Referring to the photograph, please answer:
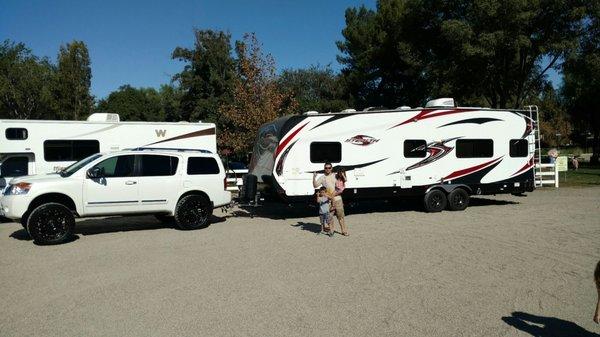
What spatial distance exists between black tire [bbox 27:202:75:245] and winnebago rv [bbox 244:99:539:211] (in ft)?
15.9

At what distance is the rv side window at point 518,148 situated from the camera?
15.1 meters

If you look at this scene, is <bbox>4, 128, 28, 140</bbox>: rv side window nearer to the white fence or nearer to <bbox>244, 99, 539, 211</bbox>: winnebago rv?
<bbox>244, 99, 539, 211</bbox>: winnebago rv

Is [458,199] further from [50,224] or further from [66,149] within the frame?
[66,149]

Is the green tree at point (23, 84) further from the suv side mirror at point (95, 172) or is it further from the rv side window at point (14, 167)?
the suv side mirror at point (95, 172)

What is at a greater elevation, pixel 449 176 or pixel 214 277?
pixel 449 176

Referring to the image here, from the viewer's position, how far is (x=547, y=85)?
25734 mm

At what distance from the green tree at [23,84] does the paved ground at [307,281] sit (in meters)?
31.3

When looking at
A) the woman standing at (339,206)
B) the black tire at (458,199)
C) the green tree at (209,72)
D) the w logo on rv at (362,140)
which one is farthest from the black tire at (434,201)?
the green tree at (209,72)

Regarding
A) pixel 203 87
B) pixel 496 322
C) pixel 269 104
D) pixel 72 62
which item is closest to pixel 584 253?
pixel 496 322

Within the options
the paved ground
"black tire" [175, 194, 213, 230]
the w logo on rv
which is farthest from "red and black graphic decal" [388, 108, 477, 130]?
"black tire" [175, 194, 213, 230]

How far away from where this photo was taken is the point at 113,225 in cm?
1255

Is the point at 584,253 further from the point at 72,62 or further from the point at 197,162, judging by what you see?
the point at 72,62

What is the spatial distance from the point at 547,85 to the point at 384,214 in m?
16.9

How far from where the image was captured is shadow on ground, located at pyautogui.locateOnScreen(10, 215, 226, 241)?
Answer: 448 inches
